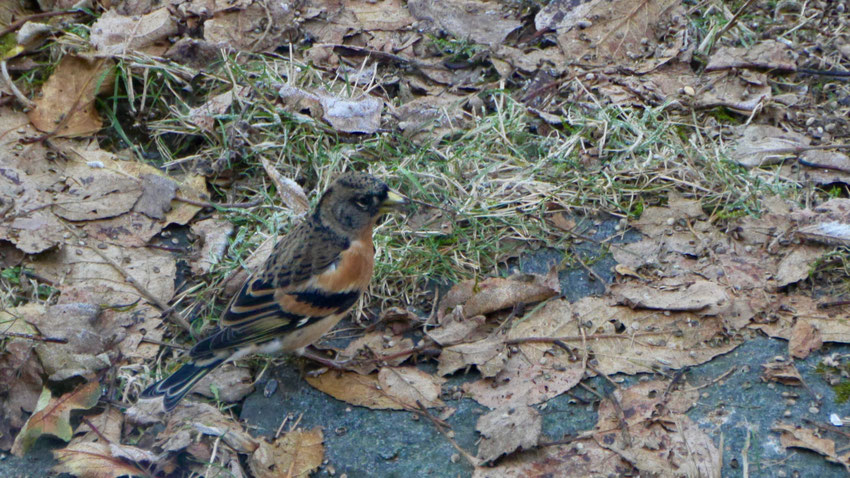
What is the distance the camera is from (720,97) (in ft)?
17.6

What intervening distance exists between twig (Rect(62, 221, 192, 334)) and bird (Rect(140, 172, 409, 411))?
0.38 meters

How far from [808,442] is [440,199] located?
237 cm

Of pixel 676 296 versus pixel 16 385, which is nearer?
pixel 16 385

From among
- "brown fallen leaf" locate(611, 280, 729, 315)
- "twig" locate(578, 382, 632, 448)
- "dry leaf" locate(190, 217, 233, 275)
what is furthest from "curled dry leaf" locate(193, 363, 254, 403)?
"brown fallen leaf" locate(611, 280, 729, 315)

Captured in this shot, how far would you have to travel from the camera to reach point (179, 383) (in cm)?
363

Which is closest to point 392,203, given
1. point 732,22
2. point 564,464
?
point 564,464

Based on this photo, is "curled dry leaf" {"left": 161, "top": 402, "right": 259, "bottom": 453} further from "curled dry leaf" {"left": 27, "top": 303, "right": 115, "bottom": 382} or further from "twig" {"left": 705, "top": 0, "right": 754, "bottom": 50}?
"twig" {"left": 705, "top": 0, "right": 754, "bottom": 50}

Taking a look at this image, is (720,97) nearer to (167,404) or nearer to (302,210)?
(302,210)

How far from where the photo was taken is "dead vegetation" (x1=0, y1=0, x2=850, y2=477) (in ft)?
12.2

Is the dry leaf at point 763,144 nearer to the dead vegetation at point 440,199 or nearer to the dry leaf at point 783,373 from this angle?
the dead vegetation at point 440,199

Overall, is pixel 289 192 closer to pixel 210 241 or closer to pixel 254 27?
pixel 210 241

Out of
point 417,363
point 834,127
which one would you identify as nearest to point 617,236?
point 417,363

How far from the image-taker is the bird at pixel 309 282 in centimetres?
384

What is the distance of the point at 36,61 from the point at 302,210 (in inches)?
93.7
